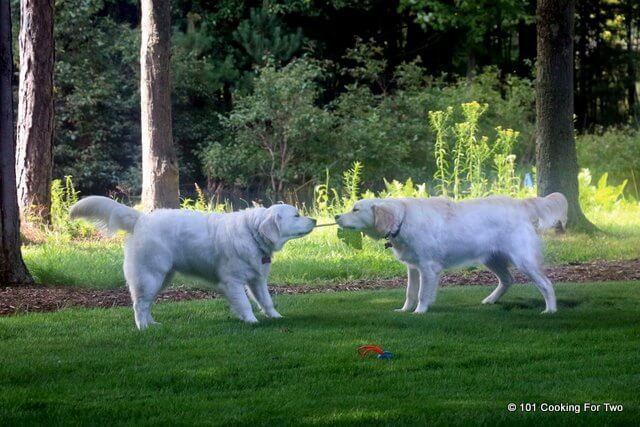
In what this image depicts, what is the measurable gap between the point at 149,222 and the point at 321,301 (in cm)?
228

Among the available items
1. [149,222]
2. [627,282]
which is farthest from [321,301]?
[627,282]

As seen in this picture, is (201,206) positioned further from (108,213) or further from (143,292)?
(143,292)

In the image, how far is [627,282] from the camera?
34.4 ft

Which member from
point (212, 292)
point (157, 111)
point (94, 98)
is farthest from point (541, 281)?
point (94, 98)

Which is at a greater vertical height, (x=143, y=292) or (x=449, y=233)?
(x=449, y=233)

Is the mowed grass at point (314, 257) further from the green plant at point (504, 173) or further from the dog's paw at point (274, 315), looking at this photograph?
the dog's paw at point (274, 315)

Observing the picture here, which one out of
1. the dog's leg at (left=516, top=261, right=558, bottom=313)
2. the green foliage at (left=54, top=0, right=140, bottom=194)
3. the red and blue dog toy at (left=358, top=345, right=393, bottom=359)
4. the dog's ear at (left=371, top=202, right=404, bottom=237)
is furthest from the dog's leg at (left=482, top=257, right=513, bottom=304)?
the green foliage at (left=54, top=0, right=140, bottom=194)

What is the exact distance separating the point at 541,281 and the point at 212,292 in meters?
3.81

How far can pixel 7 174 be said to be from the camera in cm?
983

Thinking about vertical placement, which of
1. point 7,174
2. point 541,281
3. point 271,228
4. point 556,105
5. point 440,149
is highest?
point 556,105

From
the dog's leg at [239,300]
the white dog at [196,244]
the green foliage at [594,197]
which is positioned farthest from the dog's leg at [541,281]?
the green foliage at [594,197]

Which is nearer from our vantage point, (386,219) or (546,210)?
(386,219)

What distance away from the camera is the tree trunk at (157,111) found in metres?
15.2

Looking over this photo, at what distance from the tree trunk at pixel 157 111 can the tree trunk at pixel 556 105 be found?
19.1ft
